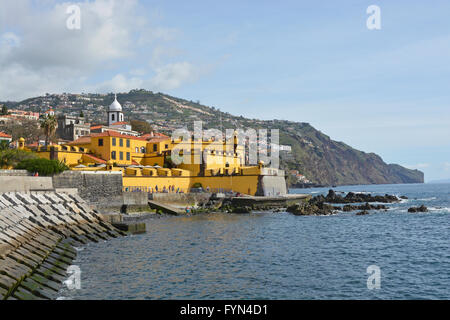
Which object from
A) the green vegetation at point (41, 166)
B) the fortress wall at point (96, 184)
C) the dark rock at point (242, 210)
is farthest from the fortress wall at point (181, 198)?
the green vegetation at point (41, 166)

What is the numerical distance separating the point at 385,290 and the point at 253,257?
29.7 feet

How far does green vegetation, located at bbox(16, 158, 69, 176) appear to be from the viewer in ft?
135

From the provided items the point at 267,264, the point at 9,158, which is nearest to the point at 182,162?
the point at 9,158

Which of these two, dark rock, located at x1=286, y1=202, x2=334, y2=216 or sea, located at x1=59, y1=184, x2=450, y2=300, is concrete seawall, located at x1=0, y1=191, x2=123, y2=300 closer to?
sea, located at x1=59, y1=184, x2=450, y2=300

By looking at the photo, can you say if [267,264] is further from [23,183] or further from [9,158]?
[9,158]

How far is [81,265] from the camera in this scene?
2197 cm

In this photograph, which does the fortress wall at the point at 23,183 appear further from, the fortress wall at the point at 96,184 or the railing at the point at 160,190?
the railing at the point at 160,190

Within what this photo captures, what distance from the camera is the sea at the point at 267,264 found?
57.9ft

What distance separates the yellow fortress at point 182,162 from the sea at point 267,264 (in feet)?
72.2

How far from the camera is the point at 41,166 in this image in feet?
135

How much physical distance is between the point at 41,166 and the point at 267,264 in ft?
94.5

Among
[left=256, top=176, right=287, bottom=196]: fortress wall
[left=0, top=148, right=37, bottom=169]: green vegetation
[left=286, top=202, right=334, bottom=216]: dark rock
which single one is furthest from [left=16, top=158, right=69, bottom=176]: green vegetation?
[left=286, top=202, right=334, bottom=216]: dark rock

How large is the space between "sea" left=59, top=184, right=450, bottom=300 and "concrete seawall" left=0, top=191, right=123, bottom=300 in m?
1.15

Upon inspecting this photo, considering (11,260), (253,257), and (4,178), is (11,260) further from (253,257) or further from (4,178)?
(4,178)
